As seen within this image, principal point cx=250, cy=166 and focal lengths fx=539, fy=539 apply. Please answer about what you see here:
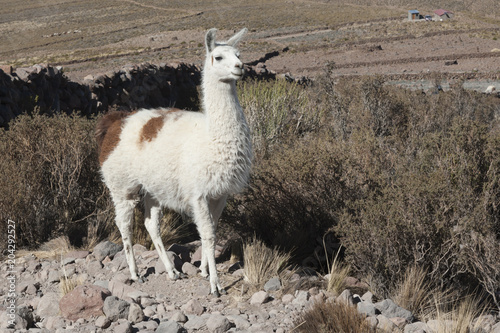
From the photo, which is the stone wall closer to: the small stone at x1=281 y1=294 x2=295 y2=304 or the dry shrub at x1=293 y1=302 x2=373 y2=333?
the small stone at x1=281 y1=294 x2=295 y2=304

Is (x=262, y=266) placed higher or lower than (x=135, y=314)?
lower

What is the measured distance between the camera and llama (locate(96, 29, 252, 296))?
4680mm

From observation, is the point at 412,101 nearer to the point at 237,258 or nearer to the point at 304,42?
the point at 237,258

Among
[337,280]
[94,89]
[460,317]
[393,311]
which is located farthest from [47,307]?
[94,89]

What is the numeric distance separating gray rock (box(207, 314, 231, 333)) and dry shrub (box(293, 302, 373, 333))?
519 mm

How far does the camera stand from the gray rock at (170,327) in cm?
395

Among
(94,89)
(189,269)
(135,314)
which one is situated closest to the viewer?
(135,314)

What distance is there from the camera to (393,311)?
4336 mm

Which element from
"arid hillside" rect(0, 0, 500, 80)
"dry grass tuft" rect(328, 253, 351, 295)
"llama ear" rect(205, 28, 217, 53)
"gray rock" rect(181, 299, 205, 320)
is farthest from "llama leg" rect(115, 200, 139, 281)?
"arid hillside" rect(0, 0, 500, 80)

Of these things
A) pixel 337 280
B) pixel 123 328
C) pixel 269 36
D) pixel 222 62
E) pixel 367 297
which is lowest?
pixel 269 36

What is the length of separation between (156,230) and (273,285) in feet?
4.53

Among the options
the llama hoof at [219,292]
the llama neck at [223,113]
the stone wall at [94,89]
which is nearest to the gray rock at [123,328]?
the llama hoof at [219,292]

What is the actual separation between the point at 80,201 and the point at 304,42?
150 ft

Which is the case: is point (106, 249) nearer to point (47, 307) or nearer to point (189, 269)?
point (189, 269)
